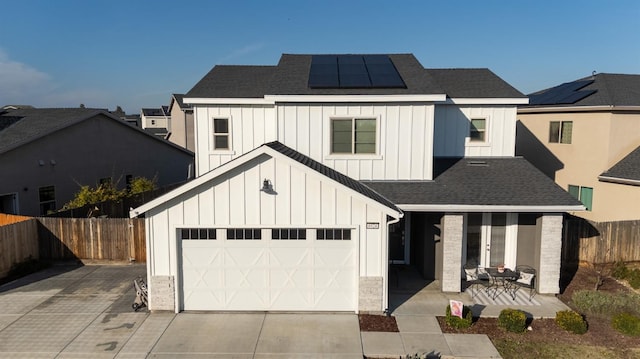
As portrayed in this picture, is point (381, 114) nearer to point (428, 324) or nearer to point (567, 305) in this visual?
point (428, 324)

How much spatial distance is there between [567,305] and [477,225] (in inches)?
129

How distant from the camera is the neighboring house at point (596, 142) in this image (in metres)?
17.8

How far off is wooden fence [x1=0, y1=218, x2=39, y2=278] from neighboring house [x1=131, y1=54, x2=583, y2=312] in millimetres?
6314

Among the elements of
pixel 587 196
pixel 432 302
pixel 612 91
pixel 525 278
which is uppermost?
pixel 612 91

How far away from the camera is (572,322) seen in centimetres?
1020

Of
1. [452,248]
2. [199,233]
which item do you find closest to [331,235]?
[199,233]

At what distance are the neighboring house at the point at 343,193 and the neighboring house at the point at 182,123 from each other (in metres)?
25.1

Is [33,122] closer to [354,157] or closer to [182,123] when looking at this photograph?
[354,157]

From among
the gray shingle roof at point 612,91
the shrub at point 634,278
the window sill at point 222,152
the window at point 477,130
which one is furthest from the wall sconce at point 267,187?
the gray shingle roof at point 612,91

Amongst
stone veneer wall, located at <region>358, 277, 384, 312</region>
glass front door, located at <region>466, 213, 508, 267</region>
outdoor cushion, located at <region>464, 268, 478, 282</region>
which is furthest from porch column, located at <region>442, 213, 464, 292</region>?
stone veneer wall, located at <region>358, 277, 384, 312</region>

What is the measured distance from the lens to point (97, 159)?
23.9 m

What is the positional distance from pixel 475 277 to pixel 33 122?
22721 millimetres

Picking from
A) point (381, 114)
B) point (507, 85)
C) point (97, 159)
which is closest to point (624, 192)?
point (507, 85)

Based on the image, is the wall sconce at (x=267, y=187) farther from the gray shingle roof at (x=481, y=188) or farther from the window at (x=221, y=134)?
the window at (x=221, y=134)
